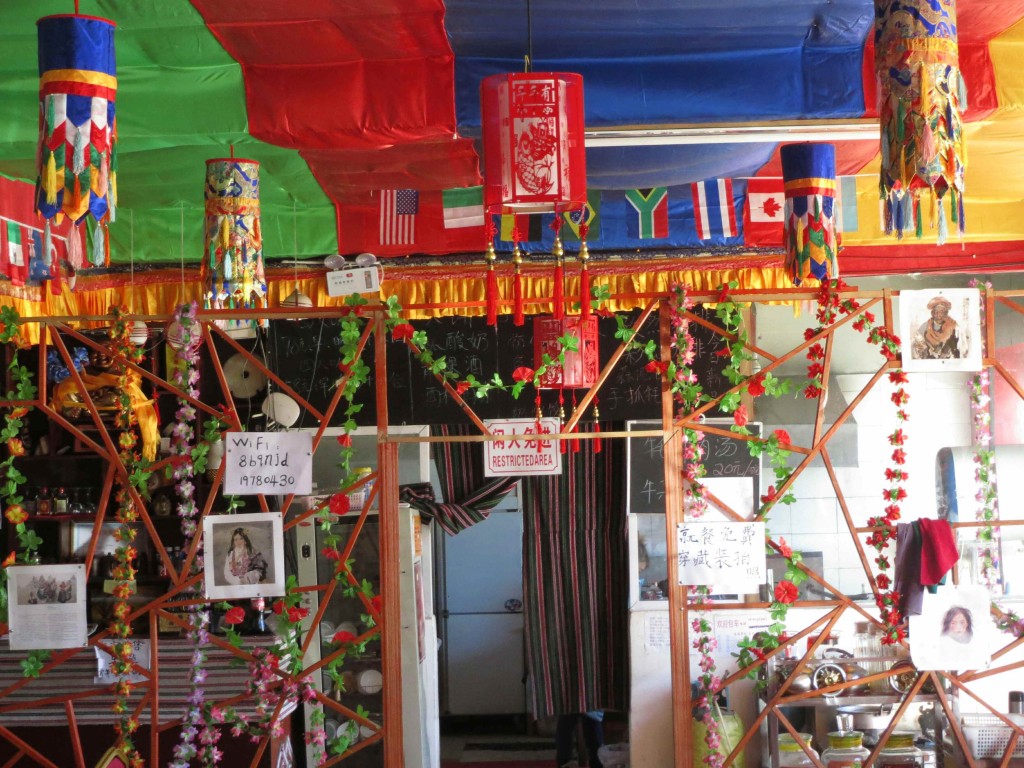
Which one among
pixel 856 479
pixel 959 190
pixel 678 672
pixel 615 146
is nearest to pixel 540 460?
pixel 678 672

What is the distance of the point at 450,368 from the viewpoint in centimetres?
596

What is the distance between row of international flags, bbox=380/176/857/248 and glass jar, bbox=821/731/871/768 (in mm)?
2916

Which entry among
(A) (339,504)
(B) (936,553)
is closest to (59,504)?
(A) (339,504)

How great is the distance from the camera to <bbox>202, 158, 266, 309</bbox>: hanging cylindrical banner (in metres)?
5.61

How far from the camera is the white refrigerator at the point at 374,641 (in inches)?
265

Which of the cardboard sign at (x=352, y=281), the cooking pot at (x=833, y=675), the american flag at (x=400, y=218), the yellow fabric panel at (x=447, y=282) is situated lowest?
the cooking pot at (x=833, y=675)

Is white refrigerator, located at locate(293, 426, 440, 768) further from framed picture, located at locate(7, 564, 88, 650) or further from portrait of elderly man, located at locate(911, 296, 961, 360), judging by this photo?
portrait of elderly man, located at locate(911, 296, 961, 360)

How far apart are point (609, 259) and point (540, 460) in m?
2.70

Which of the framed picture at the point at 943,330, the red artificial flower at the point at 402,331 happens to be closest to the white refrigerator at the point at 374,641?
the red artificial flower at the point at 402,331

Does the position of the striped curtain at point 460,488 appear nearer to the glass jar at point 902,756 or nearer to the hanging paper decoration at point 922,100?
the glass jar at point 902,756

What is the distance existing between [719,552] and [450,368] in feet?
5.41

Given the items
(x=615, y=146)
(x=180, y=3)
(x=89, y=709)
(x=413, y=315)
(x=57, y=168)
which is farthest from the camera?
(x=413, y=315)

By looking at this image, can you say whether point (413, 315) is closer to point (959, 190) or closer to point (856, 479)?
point (856, 479)

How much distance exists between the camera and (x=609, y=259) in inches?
309
